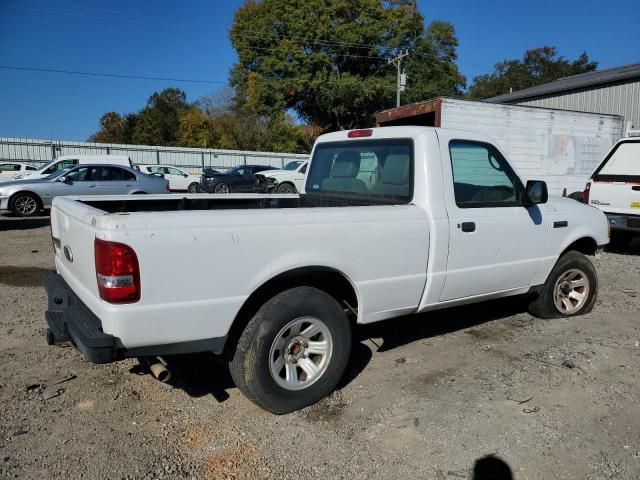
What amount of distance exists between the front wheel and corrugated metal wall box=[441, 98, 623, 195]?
10.9 meters

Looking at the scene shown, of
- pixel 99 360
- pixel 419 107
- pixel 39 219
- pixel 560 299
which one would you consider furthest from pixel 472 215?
pixel 39 219

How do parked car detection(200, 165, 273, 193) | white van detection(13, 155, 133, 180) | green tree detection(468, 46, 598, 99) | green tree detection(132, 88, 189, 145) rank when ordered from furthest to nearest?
green tree detection(468, 46, 598, 99)
green tree detection(132, 88, 189, 145)
parked car detection(200, 165, 273, 193)
white van detection(13, 155, 133, 180)

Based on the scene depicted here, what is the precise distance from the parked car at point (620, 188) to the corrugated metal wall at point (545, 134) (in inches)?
135

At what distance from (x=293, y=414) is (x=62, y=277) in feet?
6.29

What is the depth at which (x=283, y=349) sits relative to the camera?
3.23 m

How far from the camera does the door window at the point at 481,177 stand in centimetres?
402

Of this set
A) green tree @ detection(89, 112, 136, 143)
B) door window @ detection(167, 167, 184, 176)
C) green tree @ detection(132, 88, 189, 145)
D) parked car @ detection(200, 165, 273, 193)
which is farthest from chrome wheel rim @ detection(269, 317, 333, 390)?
green tree @ detection(89, 112, 136, 143)

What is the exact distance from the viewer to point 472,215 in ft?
13.0

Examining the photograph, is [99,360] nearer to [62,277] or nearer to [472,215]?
[62,277]

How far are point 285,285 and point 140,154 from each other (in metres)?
32.1

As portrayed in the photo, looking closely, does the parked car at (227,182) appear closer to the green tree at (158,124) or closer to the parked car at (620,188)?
the parked car at (620,188)

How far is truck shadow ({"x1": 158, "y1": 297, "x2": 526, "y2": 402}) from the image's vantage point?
3.76m

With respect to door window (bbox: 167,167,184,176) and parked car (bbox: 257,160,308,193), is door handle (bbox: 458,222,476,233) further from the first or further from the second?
door window (bbox: 167,167,184,176)

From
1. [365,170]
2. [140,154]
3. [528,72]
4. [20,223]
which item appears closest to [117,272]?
[365,170]
